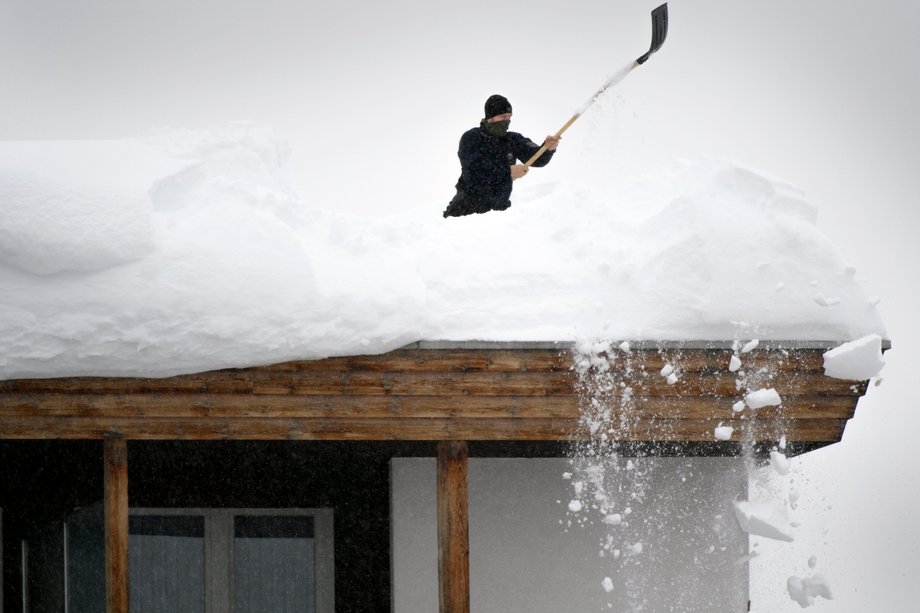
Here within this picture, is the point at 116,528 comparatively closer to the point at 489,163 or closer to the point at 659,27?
the point at 489,163

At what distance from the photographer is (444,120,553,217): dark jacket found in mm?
8570

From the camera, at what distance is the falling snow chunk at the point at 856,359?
→ 19.1ft

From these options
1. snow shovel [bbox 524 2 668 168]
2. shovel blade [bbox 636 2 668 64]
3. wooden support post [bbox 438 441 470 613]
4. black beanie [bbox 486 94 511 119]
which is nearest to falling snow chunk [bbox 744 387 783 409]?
wooden support post [bbox 438 441 470 613]

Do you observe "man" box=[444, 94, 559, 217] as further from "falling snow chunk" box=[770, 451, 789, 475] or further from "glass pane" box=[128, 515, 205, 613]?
"falling snow chunk" box=[770, 451, 789, 475]

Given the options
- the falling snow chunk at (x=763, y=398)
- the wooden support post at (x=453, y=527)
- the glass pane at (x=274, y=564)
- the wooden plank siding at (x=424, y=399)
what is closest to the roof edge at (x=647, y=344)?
the wooden plank siding at (x=424, y=399)

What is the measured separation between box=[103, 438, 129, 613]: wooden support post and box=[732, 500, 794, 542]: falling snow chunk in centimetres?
367

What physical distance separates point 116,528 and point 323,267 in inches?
69.4

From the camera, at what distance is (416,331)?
5.75m

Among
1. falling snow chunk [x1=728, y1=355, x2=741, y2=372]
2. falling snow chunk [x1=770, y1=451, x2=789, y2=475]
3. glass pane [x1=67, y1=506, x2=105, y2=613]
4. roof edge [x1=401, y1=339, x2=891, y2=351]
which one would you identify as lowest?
glass pane [x1=67, y1=506, x2=105, y2=613]

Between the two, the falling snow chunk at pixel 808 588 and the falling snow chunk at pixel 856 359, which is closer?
the falling snow chunk at pixel 856 359

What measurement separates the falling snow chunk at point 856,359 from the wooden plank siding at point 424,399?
0.34ft

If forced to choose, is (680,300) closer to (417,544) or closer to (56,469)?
(417,544)

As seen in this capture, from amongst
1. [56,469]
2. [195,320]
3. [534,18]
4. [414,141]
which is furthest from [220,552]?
[534,18]

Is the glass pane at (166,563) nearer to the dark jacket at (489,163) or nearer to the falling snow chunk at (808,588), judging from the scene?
the dark jacket at (489,163)
